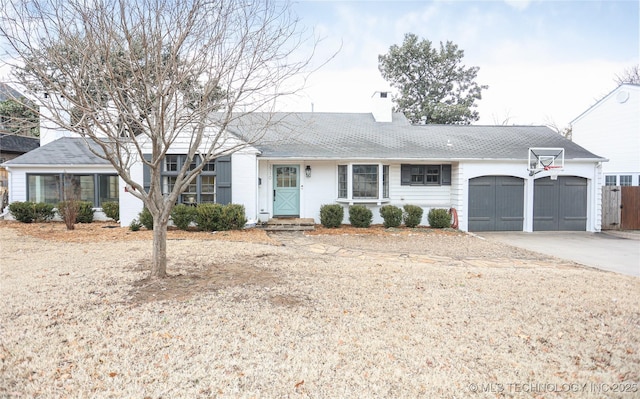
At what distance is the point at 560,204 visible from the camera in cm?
1189

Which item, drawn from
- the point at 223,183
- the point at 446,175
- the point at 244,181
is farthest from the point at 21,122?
the point at 446,175

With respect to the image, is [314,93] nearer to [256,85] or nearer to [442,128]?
[256,85]

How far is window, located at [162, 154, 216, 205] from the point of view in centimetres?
1075

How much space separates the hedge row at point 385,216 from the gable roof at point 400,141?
1683mm

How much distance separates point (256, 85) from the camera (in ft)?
16.9

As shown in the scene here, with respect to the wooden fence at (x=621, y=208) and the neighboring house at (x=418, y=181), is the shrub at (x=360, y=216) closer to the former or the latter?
the neighboring house at (x=418, y=181)

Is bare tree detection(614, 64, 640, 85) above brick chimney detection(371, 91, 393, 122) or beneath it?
above

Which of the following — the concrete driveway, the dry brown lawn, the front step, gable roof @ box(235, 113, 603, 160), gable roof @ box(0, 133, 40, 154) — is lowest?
the concrete driveway

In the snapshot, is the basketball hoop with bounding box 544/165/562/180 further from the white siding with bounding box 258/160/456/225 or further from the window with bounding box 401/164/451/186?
the white siding with bounding box 258/160/456/225

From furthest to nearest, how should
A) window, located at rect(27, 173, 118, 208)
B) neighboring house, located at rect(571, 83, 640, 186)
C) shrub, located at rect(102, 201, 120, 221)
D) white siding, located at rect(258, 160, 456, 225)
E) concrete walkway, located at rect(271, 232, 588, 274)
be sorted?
neighboring house, located at rect(571, 83, 640, 186)
window, located at rect(27, 173, 118, 208)
shrub, located at rect(102, 201, 120, 221)
white siding, located at rect(258, 160, 456, 225)
concrete walkway, located at rect(271, 232, 588, 274)

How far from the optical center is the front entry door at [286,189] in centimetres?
1209

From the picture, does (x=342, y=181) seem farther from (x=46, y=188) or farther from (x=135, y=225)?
(x=46, y=188)

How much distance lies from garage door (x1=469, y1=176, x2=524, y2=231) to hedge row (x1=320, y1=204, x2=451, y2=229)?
3.71 ft

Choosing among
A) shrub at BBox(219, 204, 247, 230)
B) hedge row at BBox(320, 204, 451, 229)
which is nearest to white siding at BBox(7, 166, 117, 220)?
shrub at BBox(219, 204, 247, 230)
